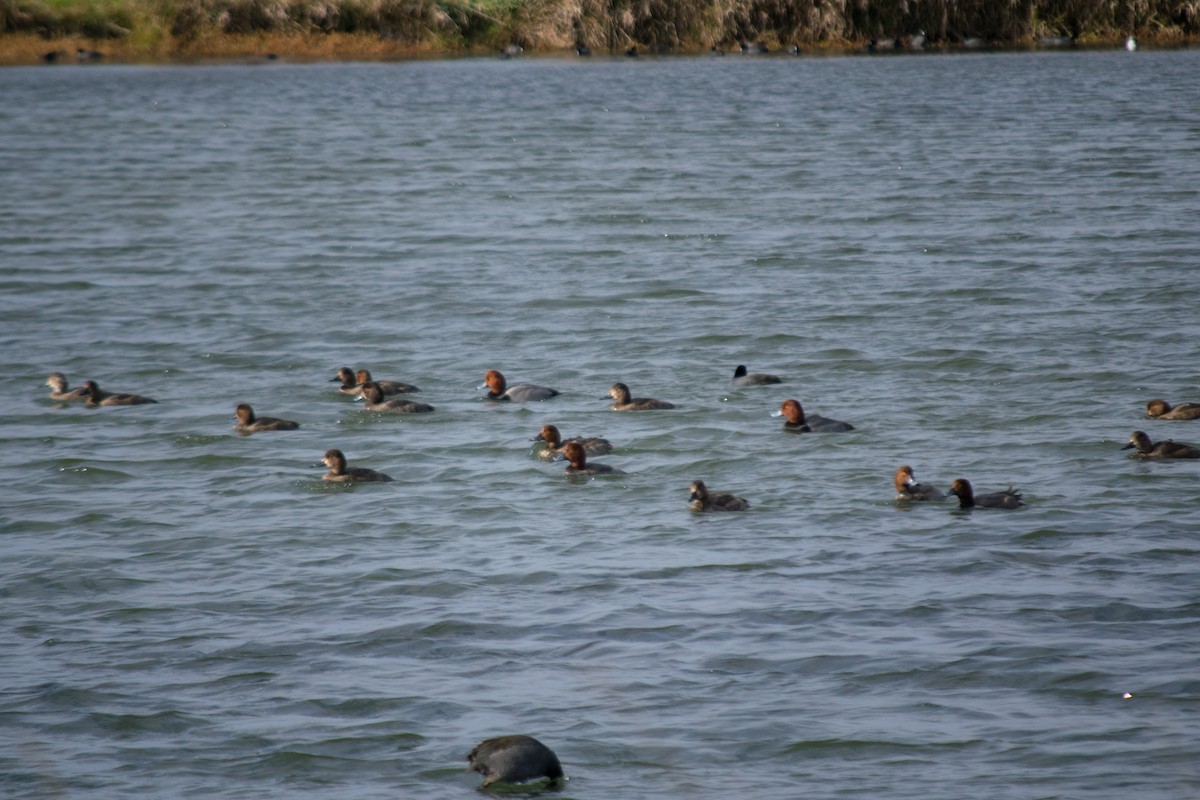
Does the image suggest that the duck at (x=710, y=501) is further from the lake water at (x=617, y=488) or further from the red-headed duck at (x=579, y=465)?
the red-headed duck at (x=579, y=465)

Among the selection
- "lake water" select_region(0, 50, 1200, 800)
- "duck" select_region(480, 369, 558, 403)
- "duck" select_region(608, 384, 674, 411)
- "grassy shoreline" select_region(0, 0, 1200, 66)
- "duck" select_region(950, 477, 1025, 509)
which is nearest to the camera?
"lake water" select_region(0, 50, 1200, 800)

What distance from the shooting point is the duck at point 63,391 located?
18.0 meters

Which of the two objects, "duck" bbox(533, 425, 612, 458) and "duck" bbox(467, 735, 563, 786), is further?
"duck" bbox(533, 425, 612, 458)

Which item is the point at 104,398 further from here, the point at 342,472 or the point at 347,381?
the point at 342,472

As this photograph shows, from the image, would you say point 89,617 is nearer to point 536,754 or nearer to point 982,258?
point 536,754

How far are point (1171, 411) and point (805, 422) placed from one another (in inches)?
133

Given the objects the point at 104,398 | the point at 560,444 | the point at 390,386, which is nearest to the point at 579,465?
the point at 560,444

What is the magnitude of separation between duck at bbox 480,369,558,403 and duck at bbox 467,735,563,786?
902cm

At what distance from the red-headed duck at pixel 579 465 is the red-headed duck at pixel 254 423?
345 cm

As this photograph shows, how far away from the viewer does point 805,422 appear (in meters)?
16.0

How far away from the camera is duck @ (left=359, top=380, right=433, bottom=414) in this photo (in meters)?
17.3

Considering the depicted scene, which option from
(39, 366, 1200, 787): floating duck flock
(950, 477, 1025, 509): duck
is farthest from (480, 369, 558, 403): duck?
(950, 477, 1025, 509): duck

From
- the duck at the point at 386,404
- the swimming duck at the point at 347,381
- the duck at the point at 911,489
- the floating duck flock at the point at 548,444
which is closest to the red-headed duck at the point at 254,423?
the floating duck flock at the point at 548,444

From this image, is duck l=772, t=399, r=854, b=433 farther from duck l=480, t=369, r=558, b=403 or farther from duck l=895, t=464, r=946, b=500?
duck l=480, t=369, r=558, b=403
